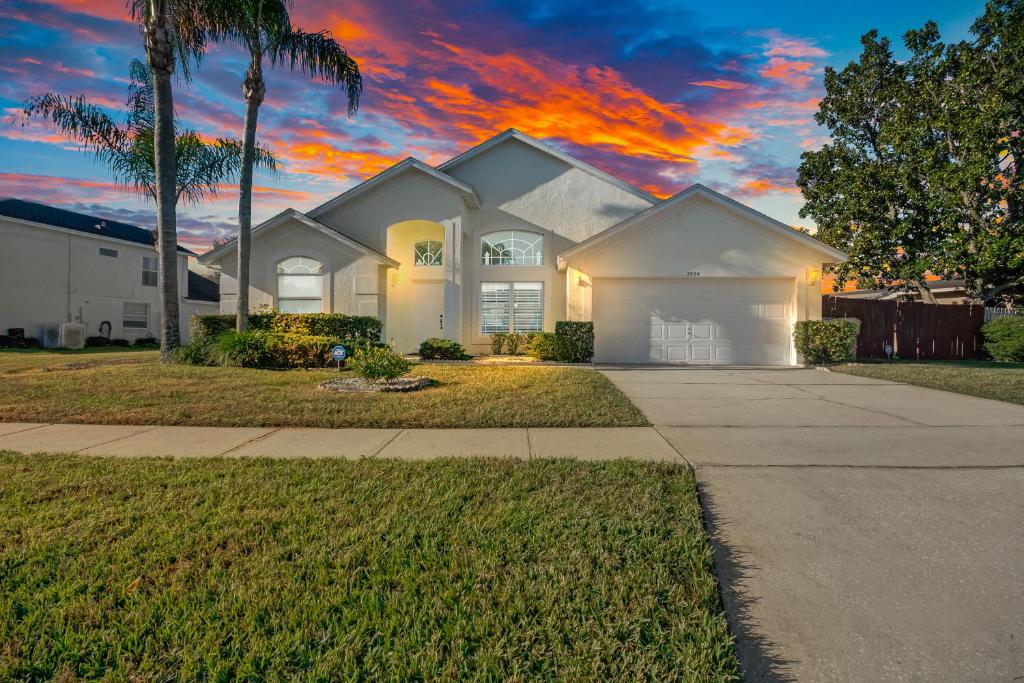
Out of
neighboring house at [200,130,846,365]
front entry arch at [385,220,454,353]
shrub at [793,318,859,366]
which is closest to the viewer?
shrub at [793,318,859,366]

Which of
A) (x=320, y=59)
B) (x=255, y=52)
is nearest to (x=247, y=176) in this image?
(x=255, y=52)

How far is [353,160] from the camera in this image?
17.0 metres

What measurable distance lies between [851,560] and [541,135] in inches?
653

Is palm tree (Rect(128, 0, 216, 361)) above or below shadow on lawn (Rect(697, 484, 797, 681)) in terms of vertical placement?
above

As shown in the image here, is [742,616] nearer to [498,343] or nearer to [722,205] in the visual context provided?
[722,205]

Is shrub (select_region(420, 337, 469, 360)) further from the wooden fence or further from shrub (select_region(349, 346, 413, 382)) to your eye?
the wooden fence

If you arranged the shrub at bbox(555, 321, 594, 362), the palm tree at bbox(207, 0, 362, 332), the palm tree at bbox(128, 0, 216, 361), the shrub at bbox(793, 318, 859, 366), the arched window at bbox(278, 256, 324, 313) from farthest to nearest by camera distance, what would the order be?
1. the arched window at bbox(278, 256, 324, 313)
2. the shrub at bbox(555, 321, 594, 362)
3. the shrub at bbox(793, 318, 859, 366)
4. the palm tree at bbox(207, 0, 362, 332)
5. the palm tree at bbox(128, 0, 216, 361)

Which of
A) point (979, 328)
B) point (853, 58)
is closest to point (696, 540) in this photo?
point (979, 328)

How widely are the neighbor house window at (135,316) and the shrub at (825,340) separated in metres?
30.5

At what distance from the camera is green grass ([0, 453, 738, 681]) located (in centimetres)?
204

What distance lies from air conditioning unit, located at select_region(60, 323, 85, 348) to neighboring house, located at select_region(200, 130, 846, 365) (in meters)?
12.6

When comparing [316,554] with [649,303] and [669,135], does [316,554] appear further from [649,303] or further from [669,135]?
[669,135]

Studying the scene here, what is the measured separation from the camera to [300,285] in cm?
1548

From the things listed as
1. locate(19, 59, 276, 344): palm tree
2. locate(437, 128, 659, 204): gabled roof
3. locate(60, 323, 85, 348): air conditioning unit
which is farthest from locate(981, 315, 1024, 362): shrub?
locate(60, 323, 85, 348): air conditioning unit
